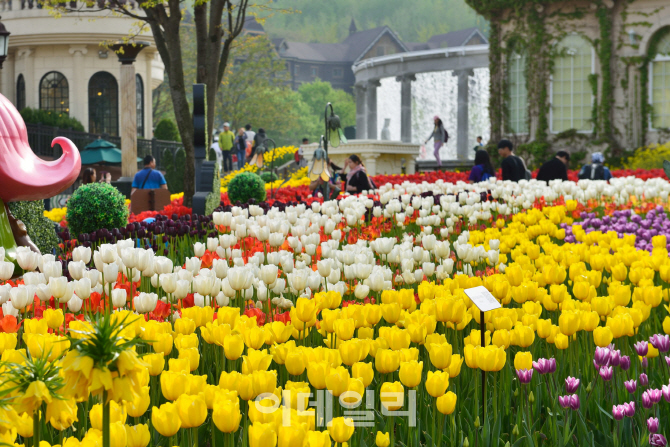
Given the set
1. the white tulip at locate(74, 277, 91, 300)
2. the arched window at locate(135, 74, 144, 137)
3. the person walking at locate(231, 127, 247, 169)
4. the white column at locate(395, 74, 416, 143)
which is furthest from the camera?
the white column at locate(395, 74, 416, 143)

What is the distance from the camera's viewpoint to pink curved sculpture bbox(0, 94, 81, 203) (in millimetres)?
5402

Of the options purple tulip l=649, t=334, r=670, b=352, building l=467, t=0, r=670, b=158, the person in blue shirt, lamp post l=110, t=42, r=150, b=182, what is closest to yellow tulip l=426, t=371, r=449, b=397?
purple tulip l=649, t=334, r=670, b=352

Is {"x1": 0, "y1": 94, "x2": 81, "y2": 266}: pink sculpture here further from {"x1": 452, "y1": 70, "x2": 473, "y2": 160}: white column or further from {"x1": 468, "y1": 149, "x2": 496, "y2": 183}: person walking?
{"x1": 452, "y1": 70, "x2": 473, "y2": 160}: white column

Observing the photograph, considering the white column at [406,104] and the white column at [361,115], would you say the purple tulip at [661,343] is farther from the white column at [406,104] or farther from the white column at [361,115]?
the white column at [361,115]

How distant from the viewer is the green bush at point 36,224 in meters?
7.45

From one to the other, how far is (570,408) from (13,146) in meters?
4.57

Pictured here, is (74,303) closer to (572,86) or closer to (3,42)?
(3,42)

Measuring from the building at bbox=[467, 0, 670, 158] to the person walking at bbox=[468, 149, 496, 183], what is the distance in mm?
9542

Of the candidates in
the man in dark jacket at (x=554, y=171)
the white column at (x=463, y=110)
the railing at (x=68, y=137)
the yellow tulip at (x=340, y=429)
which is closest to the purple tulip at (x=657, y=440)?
the yellow tulip at (x=340, y=429)

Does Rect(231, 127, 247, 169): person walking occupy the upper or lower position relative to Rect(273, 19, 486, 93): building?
lower

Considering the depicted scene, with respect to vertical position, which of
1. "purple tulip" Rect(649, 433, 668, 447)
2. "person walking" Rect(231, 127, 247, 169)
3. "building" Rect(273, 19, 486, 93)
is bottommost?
"purple tulip" Rect(649, 433, 668, 447)

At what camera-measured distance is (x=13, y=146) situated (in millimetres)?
5492

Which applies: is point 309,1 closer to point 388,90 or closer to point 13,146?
point 388,90

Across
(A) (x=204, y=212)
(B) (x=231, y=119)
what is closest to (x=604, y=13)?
(A) (x=204, y=212)
